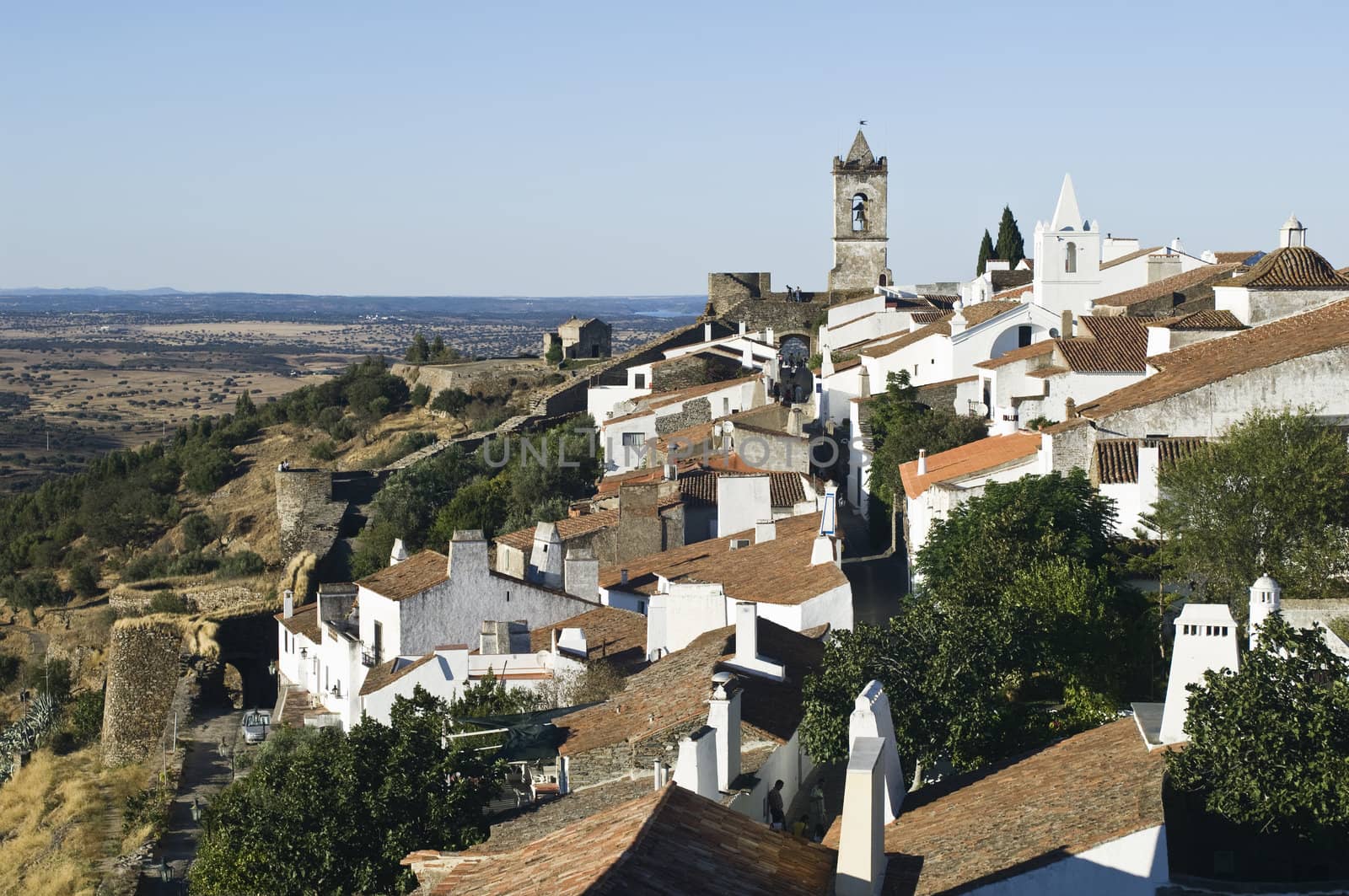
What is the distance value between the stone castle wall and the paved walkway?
1332 millimetres

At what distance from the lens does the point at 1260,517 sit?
19391mm

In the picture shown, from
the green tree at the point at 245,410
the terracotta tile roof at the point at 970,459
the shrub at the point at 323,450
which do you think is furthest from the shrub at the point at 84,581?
the terracotta tile roof at the point at 970,459

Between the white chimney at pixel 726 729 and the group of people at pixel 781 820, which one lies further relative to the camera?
the group of people at pixel 781 820

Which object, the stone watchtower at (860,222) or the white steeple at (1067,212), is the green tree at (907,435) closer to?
the white steeple at (1067,212)

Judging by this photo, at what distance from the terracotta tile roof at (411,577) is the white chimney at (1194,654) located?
1362cm

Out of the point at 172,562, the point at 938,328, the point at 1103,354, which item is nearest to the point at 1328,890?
the point at 1103,354

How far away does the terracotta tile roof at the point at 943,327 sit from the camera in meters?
36.8

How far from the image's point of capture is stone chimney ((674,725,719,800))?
13250mm

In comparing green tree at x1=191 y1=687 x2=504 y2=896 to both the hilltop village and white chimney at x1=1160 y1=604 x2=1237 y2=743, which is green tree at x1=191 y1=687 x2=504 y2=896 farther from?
white chimney at x1=1160 y1=604 x2=1237 y2=743

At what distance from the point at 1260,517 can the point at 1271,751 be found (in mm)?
7455

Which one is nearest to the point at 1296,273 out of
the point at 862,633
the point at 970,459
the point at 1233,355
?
the point at 1233,355

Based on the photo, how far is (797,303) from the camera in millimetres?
57344

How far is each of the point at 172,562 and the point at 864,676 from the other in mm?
33251

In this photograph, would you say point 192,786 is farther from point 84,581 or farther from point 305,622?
point 84,581
